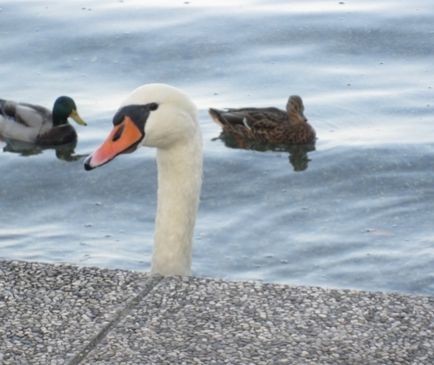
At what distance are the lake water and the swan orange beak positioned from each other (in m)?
2.73

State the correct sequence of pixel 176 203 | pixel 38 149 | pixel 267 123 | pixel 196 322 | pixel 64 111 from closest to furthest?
pixel 196 322, pixel 176 203, pixel 64 111, pixel 267 123, pixel 38 149

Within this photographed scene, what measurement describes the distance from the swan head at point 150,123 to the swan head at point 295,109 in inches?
215

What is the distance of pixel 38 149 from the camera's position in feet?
43.7

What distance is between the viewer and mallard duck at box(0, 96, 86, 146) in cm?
1255

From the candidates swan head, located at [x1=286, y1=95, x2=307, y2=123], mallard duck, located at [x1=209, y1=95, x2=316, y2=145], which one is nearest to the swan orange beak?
mallard duck, located at [x1=209, y1=95, x2=316, y2=145]

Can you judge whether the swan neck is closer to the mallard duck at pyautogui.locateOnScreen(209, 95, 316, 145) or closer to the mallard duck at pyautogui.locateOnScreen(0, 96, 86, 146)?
the mallard duck at pyautogui.locateOnScreen(209, 95, 316, 145)

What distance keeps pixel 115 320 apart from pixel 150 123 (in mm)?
1825

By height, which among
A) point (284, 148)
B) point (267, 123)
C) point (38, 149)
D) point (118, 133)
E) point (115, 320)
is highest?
point (118, 133)

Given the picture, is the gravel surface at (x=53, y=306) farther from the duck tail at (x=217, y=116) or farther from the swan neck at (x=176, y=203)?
the duck tail at (x=217, y=116)

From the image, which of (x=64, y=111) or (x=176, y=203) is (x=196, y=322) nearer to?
(x=176, y=203)

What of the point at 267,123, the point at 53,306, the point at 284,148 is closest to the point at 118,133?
the point at 53,306

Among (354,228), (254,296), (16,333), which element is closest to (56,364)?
(16,333)

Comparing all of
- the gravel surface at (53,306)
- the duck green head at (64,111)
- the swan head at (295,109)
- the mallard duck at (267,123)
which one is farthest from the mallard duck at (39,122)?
the gravel surface at (53,306)

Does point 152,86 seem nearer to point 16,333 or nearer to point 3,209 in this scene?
point 16,333
